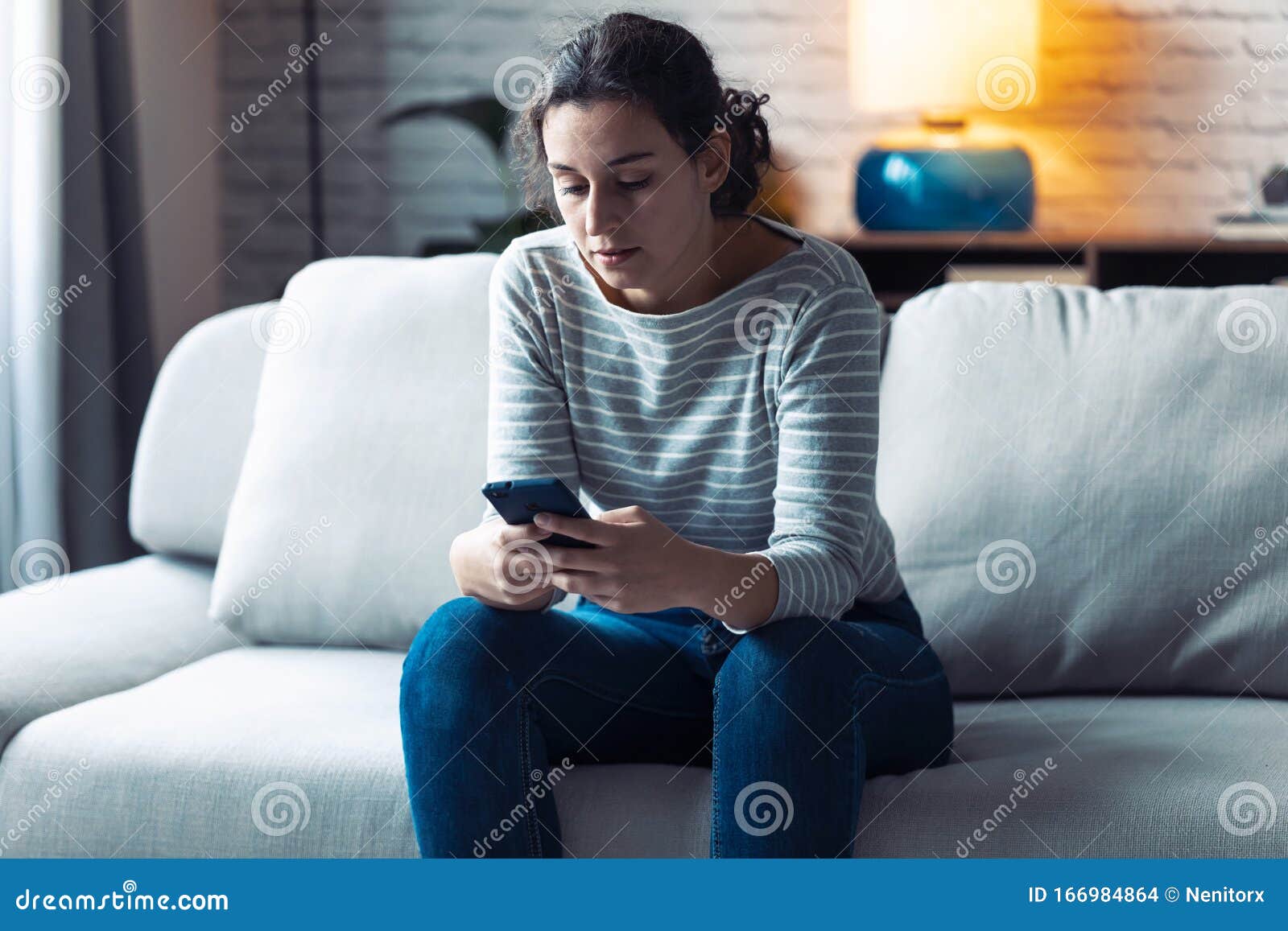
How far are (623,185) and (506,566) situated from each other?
325 millimetres

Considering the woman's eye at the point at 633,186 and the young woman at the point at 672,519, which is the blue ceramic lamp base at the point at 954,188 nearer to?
the young woman at the point at 672,519

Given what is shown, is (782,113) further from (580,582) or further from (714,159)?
(580,582)

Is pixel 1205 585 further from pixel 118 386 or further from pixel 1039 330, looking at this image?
pixel 118 386

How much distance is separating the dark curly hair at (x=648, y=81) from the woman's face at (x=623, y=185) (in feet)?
0.04

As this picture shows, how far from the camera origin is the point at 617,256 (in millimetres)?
1076

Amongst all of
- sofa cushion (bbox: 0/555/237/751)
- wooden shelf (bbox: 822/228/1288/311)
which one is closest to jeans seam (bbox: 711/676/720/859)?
sofa cushion (bbox: 0/555/237/751)

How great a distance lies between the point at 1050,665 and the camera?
130 centimetres

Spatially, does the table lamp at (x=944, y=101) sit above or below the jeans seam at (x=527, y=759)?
above

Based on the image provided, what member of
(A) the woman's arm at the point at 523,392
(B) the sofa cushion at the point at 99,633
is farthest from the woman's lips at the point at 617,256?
(B) the sofa cushion at the point at 99,633

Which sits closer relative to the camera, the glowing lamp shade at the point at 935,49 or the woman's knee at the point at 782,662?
the woman's knee at the point at 782,662

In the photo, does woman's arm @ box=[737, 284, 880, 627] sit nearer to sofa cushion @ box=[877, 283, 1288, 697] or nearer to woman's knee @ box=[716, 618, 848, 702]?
woman's knee @ box=[716, 618, 848, 702]

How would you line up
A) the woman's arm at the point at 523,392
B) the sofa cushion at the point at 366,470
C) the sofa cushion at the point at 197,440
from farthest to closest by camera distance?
the sofa cushion at the point at 197,440 → the sofa cushion at the point at 366,470 → the woman's arm at the point at 523,392

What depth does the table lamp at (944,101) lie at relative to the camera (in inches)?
89.7

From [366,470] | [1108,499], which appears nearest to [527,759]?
[366,470]
